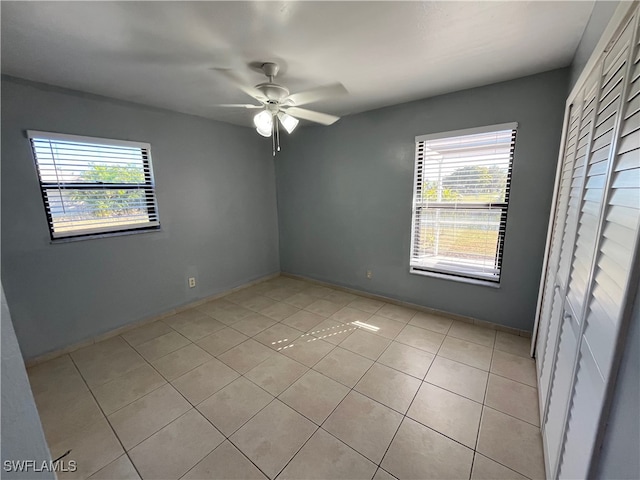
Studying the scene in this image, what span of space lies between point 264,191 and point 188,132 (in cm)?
129

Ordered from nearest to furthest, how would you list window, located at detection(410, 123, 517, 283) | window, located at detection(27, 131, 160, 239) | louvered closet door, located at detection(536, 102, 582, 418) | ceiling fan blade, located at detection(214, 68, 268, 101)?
louvered closet door, located at detection(536, 102, 582, 418) < ceiling fan blade, located at detection(214, 68, 268, 101) < window, located at detection(27, 131, 160, 239) < window, located at detection(410, 123, 517, 283)

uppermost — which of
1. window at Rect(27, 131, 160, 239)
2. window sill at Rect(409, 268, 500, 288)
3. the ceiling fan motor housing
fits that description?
the ceiling fan motor housing

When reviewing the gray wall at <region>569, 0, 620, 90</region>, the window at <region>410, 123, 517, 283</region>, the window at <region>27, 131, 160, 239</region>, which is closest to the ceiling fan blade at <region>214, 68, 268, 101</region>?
the window at <region>27, 131, 160, 239</region>

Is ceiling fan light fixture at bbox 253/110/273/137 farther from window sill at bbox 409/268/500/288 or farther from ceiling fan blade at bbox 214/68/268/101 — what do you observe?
window sill at bbox 409/268/500/288

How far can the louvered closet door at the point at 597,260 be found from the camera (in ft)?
2.38

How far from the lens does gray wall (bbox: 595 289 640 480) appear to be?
1.92ft

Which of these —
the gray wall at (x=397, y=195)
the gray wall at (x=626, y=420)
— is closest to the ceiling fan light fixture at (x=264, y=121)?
the gray wall at (x=397, y=195)

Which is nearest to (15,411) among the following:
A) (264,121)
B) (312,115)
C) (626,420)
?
(626,420)

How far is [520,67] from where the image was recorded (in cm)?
201

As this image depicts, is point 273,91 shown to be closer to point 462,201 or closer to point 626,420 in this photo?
point 462,201

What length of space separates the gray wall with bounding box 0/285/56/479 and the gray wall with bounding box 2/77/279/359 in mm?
2486

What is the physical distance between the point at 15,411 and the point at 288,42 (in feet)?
6.41

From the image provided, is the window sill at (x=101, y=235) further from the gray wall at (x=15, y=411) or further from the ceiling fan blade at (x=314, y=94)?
the gray wall at (x=15, y=411)

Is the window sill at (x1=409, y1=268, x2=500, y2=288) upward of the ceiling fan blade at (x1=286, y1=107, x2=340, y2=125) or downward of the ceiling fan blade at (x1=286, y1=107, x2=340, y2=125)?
downward
